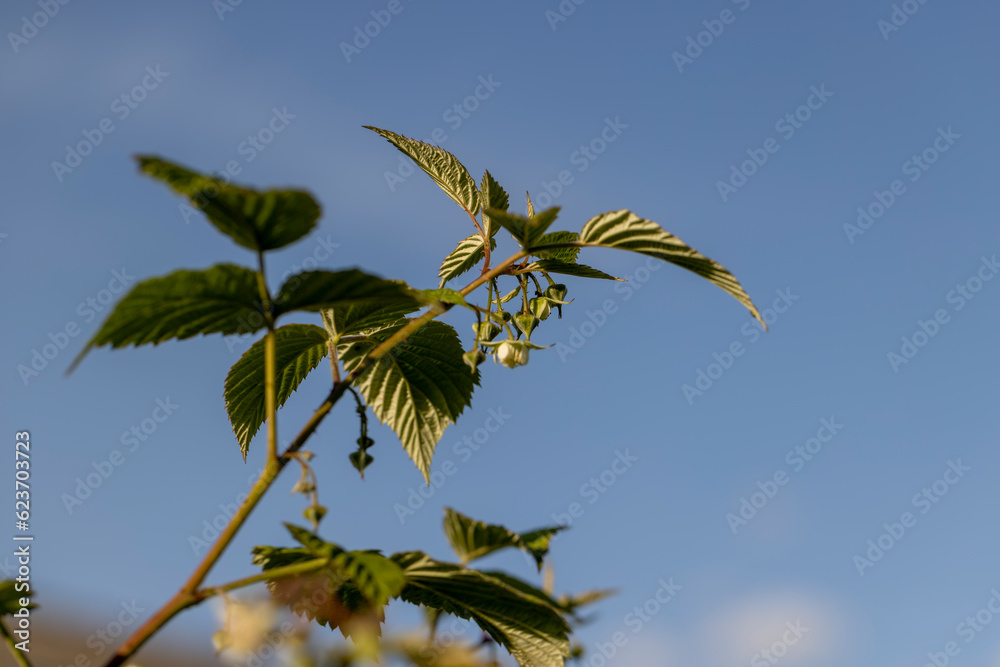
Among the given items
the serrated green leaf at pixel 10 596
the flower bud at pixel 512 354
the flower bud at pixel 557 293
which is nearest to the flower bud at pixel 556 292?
the flower bud at pixel 557 293

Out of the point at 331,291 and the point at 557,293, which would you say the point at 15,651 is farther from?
the point at 557,293

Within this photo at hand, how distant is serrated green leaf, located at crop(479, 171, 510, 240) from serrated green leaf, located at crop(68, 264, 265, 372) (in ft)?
A: 1.93

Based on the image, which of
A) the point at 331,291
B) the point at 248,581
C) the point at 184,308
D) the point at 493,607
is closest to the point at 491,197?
the point at 331,291

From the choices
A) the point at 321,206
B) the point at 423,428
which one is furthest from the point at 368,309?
the point at 321,206

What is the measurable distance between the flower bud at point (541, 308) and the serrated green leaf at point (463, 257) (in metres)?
0.20

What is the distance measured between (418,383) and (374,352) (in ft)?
0.63

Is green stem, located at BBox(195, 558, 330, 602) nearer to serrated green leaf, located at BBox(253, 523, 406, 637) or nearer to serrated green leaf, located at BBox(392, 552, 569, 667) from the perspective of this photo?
serrated green leaf, located at BBox(253, 523, 406, 637)

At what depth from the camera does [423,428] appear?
5.26ft

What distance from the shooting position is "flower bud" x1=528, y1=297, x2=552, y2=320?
1785 mm

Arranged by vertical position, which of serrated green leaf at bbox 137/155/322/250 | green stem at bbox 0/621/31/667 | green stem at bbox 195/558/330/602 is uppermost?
serrated green leaf at bbox 137/155/322/250

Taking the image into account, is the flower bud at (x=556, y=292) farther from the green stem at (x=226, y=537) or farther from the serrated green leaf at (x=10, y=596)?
the serrated green leaf at (x=10, y=596)

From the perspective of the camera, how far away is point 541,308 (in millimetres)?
1789

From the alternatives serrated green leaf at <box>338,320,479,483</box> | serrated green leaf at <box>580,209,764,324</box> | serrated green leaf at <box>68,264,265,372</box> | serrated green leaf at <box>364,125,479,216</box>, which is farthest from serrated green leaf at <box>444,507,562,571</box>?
serrated green leaf at <box>364,125,479,216</box>

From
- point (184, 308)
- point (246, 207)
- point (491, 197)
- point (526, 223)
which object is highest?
point (491, 197)
